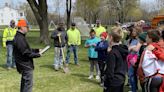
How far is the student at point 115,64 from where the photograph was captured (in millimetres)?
5750

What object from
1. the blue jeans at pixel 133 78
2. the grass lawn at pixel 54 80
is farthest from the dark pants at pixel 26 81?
the blue jeans at pixel 133 78

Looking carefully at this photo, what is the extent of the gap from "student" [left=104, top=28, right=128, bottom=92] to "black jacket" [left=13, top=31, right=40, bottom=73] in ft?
6.98

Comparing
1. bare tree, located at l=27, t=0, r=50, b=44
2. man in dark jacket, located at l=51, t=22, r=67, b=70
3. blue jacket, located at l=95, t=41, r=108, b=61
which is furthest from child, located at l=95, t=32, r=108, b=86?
bare tree, located at l=27, t=0, r=50, b=44

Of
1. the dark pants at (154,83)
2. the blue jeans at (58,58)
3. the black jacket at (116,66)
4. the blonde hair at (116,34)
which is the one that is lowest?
the blue jeans at (58,58)

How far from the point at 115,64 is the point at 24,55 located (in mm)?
2402

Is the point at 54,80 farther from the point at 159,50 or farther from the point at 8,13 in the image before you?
the point at 8,13

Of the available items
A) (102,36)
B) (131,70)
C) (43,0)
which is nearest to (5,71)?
(102,36)

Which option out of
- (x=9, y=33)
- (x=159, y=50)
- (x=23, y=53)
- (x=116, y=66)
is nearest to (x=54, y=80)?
(x=9, y=33)

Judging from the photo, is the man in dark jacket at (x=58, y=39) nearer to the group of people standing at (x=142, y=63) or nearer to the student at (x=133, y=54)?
the student at (x=133, y=54)

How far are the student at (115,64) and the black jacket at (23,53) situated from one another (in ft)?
6.98

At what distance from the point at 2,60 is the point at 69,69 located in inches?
173

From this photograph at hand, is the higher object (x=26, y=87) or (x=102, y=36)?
(x=102, y=36)

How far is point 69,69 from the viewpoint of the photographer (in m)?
13.0

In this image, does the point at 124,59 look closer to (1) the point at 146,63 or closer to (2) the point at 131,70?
(1) the point at 146,63
